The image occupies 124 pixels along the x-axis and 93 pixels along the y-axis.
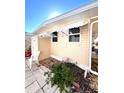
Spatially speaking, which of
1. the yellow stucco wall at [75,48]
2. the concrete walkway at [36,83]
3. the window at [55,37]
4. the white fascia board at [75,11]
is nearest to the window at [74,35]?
the yellow stucco wall at [75,48]

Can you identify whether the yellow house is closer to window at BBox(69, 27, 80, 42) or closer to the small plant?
window at BBox(69, 27, 80, 42)

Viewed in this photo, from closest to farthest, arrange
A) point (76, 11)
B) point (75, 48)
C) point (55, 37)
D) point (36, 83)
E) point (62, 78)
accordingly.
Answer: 1. point (62, 78)
2. point (36, 83)
3. point (76, 11)
4. point (75, 48)
5. point (55, 37)

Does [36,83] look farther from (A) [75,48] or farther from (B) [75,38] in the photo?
(B) [75,38]

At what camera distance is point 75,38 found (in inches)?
195

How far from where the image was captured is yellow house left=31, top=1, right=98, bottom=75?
12.2 feet

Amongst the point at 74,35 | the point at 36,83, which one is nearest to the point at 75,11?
the point at 74,35

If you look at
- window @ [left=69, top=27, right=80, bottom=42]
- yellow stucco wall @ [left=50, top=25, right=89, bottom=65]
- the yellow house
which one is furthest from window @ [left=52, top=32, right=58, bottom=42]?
window @ [left=69, top=27, right=80, bottom=42]

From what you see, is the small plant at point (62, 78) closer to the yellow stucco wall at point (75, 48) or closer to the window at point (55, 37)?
the yellow stucco wall at point (75, 48)

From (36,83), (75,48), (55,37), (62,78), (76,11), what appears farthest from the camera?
(55,37)
